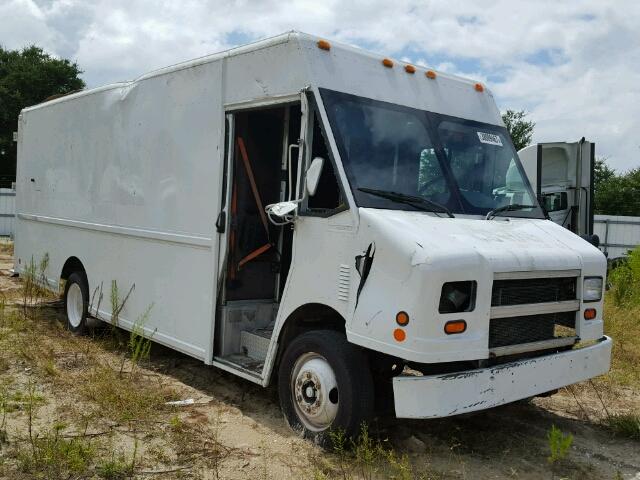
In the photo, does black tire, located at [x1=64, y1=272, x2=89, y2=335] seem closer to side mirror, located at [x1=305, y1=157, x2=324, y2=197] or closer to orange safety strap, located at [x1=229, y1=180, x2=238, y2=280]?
orange safety strap, located at [x1=229, y1=180, x2=238, y2=280]

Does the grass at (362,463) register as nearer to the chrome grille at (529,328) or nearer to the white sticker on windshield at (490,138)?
the chrome grille at (529,328)

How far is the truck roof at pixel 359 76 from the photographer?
4758 mm

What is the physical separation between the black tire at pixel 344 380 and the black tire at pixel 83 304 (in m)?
4.02

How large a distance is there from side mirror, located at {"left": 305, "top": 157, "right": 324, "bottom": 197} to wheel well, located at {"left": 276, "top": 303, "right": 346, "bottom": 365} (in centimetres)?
85

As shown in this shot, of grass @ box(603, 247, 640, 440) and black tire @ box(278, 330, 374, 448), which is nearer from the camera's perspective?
black tire @ box(278, 330, 374, 448)

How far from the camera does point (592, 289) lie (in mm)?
4816

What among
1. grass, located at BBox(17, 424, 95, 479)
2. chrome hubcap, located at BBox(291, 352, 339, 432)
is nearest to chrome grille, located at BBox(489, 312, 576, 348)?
chrome hubcap, located at BBox(291, 352, 339, 432)

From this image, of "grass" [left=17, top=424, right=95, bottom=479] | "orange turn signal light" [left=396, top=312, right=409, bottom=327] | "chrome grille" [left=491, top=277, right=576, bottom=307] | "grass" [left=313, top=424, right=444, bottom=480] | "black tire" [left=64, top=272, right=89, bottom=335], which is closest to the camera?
"orange turn signal light" [left=396, top=312, right=409, bottom=327]

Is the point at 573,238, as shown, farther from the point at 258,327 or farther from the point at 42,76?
the point at 42,76

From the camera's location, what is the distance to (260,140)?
5.91 meters

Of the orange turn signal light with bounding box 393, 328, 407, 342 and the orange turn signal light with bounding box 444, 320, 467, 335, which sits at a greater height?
the orange turn signal light with bounding box 444, 320, 467, 335

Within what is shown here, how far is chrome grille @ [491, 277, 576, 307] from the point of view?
13.9 feet

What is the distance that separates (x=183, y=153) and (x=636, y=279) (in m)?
→ 8.66

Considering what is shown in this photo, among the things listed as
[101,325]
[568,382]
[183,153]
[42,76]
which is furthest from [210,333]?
[42,76]
